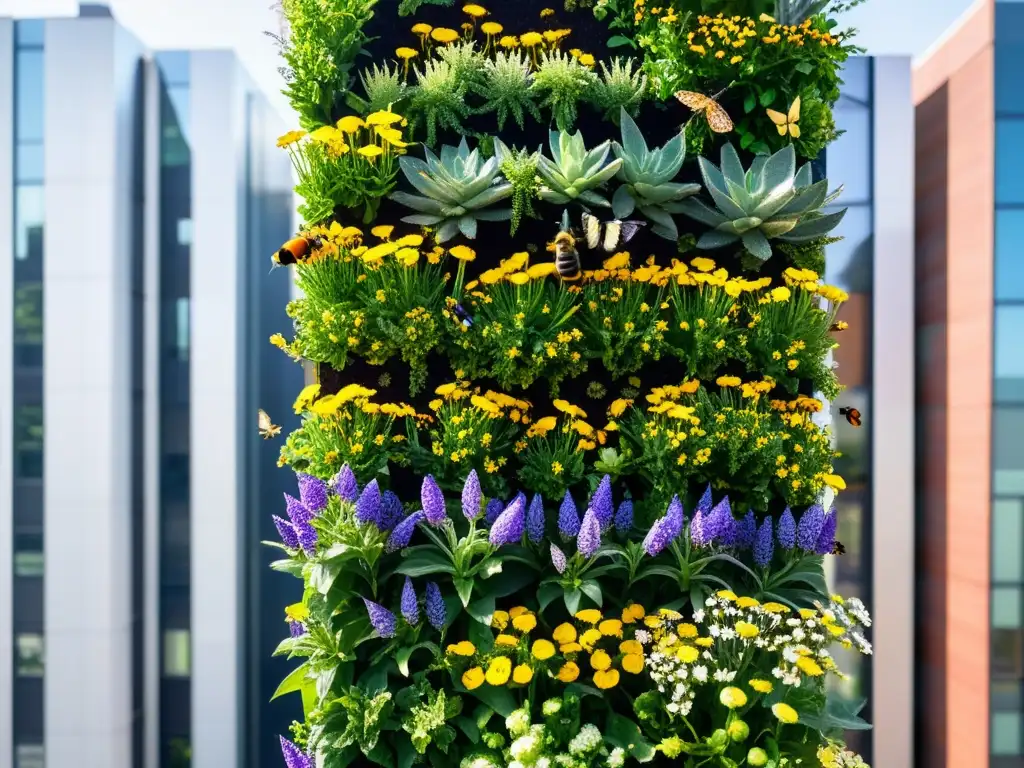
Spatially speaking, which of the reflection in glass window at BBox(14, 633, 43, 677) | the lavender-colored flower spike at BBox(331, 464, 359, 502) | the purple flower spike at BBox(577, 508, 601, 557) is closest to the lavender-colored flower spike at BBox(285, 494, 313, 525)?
the lavender-colored flower spike at BBox(331, 464, 359, 502)

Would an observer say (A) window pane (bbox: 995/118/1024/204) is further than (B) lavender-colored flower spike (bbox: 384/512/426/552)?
Yes

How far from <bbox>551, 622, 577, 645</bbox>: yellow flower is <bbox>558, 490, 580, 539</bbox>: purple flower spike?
25 cm

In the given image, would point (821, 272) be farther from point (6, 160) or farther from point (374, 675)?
point (6, 160)

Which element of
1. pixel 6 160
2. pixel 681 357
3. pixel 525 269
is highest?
pixel 6 160

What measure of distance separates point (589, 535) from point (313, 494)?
0.77 meters

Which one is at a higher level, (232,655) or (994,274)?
(994,274)

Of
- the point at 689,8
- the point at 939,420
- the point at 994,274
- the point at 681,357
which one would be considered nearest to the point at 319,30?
the point at 689,8

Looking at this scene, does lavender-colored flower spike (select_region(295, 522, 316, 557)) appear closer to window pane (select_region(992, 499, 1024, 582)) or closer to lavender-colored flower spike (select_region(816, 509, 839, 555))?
lavender-colored flower spike (select_region(816, 509, 839, 555))

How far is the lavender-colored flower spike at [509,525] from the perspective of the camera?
1.85 metres

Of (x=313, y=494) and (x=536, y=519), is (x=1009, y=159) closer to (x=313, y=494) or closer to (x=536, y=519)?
(x=536, y=519)

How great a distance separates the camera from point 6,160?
24.6 ft

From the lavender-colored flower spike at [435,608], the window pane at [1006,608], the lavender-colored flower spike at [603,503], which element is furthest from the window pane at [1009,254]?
the lavender-colored flower spike at [435,608]

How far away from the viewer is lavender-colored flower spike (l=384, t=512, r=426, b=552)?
6.32 ft

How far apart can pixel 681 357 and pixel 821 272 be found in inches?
22.8
